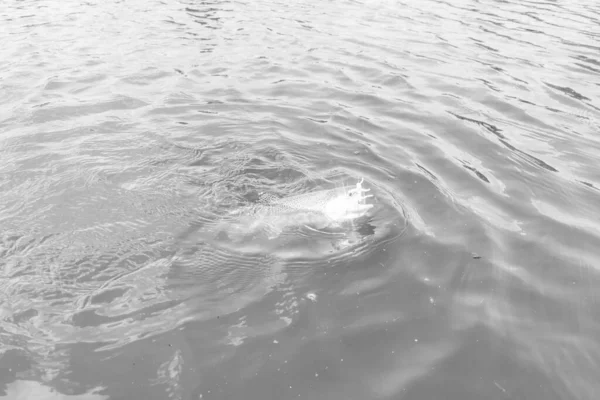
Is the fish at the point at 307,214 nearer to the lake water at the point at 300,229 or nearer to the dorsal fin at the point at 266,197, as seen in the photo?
the lake water at the point at 300,229

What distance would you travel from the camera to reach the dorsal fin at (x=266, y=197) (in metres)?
5.96

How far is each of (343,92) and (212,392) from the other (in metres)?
7.22

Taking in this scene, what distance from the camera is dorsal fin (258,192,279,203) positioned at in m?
5.96

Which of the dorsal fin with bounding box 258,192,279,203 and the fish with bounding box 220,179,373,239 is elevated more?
the fish with bounding box 220,179,373,239

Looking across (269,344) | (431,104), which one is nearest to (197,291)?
(269,344)

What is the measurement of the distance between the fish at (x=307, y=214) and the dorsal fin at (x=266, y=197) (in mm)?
329

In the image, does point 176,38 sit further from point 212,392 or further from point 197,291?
point 212,392

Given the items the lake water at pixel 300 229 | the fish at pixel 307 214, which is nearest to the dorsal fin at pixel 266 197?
the lake water at pixel 300 229

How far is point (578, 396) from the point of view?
3408 millimetres

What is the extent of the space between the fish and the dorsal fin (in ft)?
1.08

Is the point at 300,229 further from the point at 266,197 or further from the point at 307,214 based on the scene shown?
the point at 266,197

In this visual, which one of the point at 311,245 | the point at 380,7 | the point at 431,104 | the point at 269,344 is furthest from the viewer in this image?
the point at 380,7

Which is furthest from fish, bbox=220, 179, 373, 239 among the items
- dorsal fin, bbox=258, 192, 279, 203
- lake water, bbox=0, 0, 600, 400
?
dorsal fin, bbox=258, 192, 279, 203

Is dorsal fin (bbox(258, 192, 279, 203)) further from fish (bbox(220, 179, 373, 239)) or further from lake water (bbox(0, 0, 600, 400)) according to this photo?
fish (bbox(220, 179, 373, 239))
